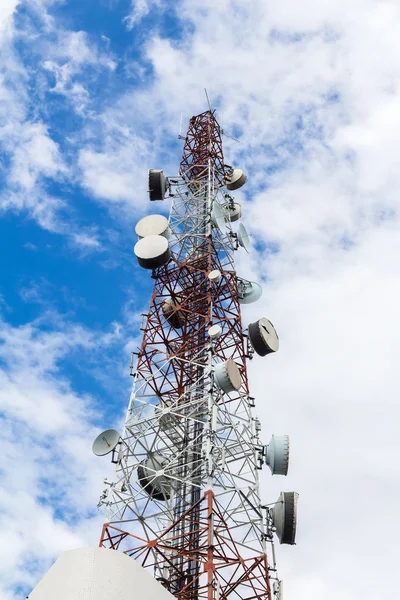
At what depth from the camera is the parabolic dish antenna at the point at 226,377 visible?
2447 centimetres

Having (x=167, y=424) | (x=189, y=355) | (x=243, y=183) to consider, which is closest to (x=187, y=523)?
(x=167, y=424)

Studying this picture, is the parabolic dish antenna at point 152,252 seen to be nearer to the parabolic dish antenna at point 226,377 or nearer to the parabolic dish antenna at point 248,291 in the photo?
the parabolic dish antenna at point 248,291

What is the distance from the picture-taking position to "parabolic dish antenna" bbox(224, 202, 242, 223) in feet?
121

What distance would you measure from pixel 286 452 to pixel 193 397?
16.2ft

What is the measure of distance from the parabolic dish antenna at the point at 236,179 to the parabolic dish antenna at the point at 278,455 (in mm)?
19823

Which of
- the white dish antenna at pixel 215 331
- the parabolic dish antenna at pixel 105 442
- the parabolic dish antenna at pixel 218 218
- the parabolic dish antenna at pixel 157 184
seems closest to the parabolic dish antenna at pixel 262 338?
the white dish antenna at pixel 215 331

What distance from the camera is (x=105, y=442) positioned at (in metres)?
24.9

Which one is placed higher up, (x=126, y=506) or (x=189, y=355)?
(x=189, y=355)

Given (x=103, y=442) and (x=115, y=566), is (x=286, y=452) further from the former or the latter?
(x=115, y=566)

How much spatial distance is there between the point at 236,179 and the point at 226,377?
18.5m

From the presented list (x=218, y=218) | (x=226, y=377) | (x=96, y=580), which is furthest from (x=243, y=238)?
(x=96, y=580)

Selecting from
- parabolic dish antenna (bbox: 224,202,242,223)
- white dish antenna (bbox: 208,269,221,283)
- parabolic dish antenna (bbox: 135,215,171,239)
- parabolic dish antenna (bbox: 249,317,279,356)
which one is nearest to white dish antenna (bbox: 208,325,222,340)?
parabolic dish antenna (bbox: 249,317,279,356)

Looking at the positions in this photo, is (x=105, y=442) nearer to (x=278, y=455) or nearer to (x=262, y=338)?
(x=278, y=455)

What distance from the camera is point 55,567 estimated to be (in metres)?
17.2
